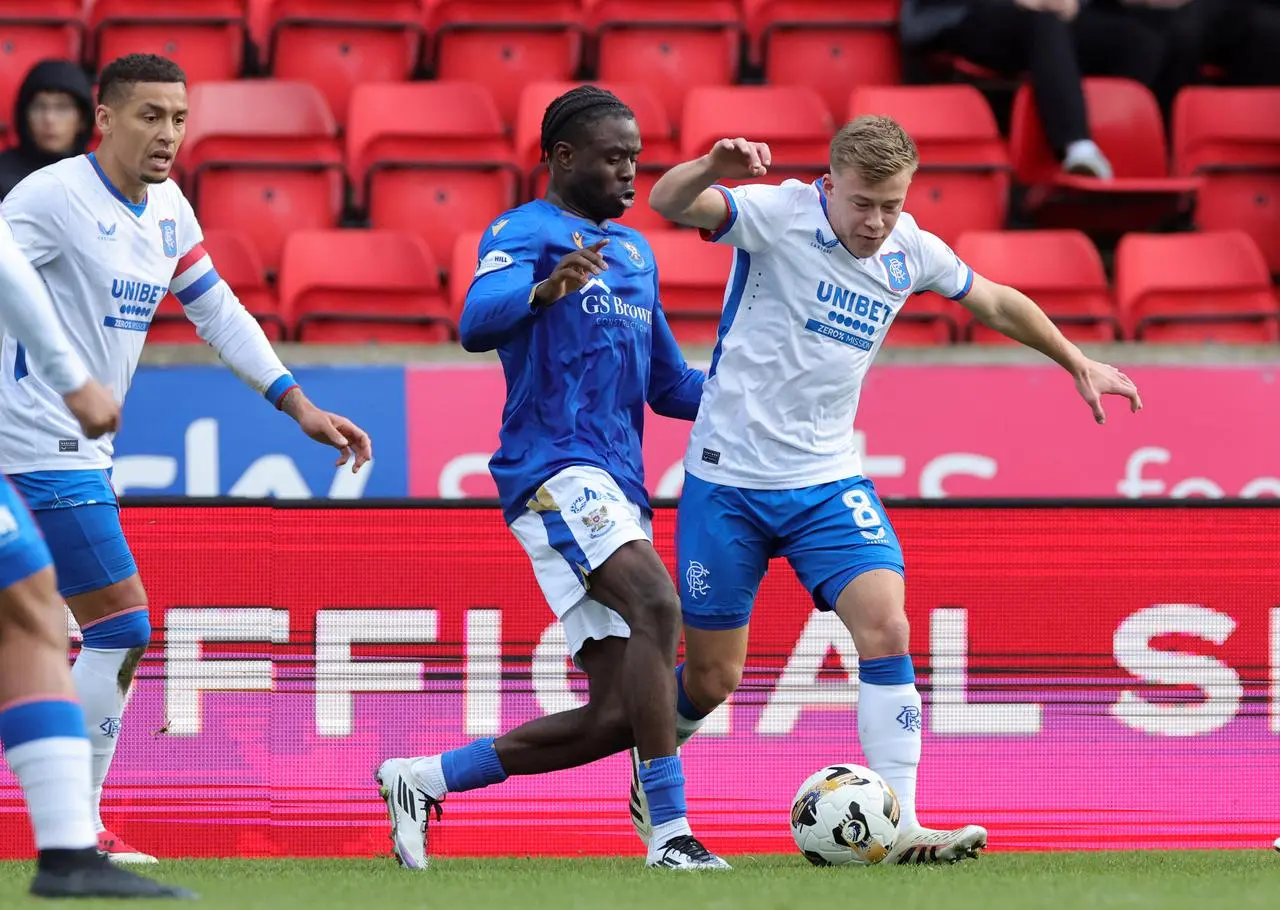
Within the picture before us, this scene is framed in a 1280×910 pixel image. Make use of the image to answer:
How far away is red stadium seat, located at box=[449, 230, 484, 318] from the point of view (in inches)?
357

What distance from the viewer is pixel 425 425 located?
8.10 m

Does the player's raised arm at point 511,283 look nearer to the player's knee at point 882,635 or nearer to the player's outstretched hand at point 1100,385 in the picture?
the player's knee at point 882,635

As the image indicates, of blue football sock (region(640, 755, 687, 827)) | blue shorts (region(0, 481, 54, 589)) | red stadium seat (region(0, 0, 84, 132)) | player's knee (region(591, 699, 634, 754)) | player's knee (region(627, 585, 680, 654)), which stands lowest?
blue football sock (region(640, 755, 687, 827))

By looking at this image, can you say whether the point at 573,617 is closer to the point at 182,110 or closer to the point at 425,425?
the point at 182,110

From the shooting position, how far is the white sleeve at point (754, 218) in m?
5.57

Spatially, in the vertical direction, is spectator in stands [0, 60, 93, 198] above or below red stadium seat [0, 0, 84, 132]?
below

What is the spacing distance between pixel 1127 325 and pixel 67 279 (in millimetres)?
5516

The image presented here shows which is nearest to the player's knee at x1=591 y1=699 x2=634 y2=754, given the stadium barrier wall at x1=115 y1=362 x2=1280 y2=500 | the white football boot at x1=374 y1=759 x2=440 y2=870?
the white football boot at x1=374 y1=759 x2=440 y2=870

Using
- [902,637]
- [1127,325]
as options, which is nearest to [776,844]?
[902,637]

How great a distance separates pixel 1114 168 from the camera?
10664mm

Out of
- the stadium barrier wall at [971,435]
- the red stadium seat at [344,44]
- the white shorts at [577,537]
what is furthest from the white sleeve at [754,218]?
A: the red stadium seat at [344,44]

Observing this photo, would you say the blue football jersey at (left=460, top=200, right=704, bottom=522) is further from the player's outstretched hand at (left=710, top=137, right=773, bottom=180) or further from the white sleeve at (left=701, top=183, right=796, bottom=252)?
the player's outstretched hand at (left=710, top=137, right=773, bottom=180)

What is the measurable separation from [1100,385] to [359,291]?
13.9ft

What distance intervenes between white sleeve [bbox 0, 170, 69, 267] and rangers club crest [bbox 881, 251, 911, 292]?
7.59 feet
